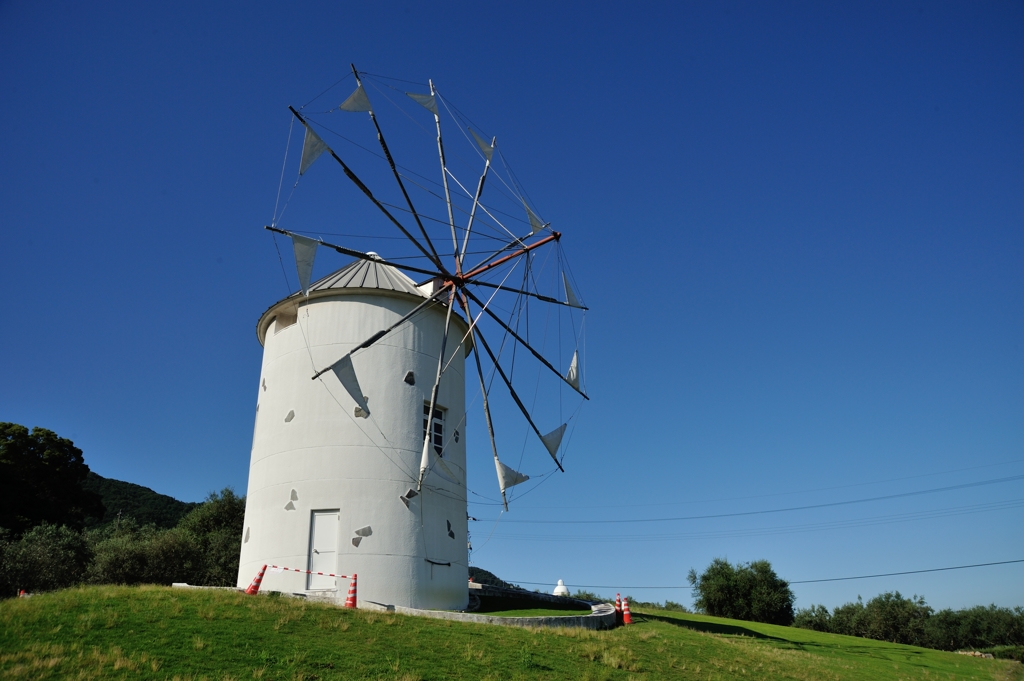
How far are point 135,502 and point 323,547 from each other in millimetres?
43505

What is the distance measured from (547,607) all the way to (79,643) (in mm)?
13607

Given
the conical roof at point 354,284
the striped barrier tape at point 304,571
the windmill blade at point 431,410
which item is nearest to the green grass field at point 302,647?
the striped barrier tape at point 304,571

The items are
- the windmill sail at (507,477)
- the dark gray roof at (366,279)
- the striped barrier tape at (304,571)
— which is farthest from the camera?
the dark gray roof at (366,279)

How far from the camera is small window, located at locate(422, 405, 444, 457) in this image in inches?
781

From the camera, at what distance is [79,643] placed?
10.2 m

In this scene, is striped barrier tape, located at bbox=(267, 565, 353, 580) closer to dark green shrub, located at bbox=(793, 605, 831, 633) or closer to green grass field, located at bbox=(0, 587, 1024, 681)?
green grass field, located at bbox=(0, 587, 1024, 681)

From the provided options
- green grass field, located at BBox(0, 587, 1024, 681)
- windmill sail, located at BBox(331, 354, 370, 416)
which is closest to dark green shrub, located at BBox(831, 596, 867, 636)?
green grass field, located at BBox(0, 587, 1024, 681)

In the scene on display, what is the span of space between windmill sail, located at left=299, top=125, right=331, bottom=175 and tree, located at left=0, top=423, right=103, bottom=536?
25.5 metres

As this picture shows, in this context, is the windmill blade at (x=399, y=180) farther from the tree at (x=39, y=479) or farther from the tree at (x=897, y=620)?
the tree at (x=897, y=620)

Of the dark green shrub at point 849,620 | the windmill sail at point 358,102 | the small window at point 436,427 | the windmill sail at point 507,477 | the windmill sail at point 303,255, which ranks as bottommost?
the dark green shrub at point 849,620

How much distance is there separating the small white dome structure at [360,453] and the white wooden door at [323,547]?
0.02 metres

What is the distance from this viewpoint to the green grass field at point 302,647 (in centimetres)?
986

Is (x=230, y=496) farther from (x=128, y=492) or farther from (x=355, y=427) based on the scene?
(x=128, y=492)

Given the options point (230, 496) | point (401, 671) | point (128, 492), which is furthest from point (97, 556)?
point (128, 492)
